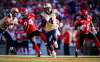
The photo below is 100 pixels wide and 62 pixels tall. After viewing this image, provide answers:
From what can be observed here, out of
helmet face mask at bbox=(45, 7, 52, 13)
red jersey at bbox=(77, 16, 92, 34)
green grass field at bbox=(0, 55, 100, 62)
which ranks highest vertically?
helmet face mask at bbox=(45, 7, 52, 13)

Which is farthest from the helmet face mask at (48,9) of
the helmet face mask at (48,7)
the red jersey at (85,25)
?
the red jersey at (85,25)

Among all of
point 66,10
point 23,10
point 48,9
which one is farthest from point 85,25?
point 23,10

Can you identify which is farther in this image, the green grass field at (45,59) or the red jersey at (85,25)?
the red jersey at (85,25)

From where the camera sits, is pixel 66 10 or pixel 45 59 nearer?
pixel 45 59

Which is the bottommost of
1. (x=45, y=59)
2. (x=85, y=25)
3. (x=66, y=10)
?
(x=45, y=59)

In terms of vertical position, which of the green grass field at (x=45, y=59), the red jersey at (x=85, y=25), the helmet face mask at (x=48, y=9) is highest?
the helmet face mask at (x=48, y=9)

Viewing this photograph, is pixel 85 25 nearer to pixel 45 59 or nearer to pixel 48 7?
pixel 48 7

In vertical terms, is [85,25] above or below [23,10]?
below

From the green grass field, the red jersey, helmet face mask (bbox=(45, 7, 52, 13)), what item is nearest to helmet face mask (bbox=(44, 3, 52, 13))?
helmet face mask (bbox=(45, 7, 52, 13))

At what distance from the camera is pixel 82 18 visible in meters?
7.39

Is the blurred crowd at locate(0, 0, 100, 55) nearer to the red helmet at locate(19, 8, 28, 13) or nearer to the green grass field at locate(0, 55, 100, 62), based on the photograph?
the red helmet at locate(19, 8, 28, 13)

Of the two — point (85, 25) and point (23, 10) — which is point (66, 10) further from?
point (23, 10)

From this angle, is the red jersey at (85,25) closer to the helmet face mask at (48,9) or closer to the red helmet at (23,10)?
the helmet face mask at (48,9)

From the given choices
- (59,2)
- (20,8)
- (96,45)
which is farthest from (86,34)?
(20,8)
